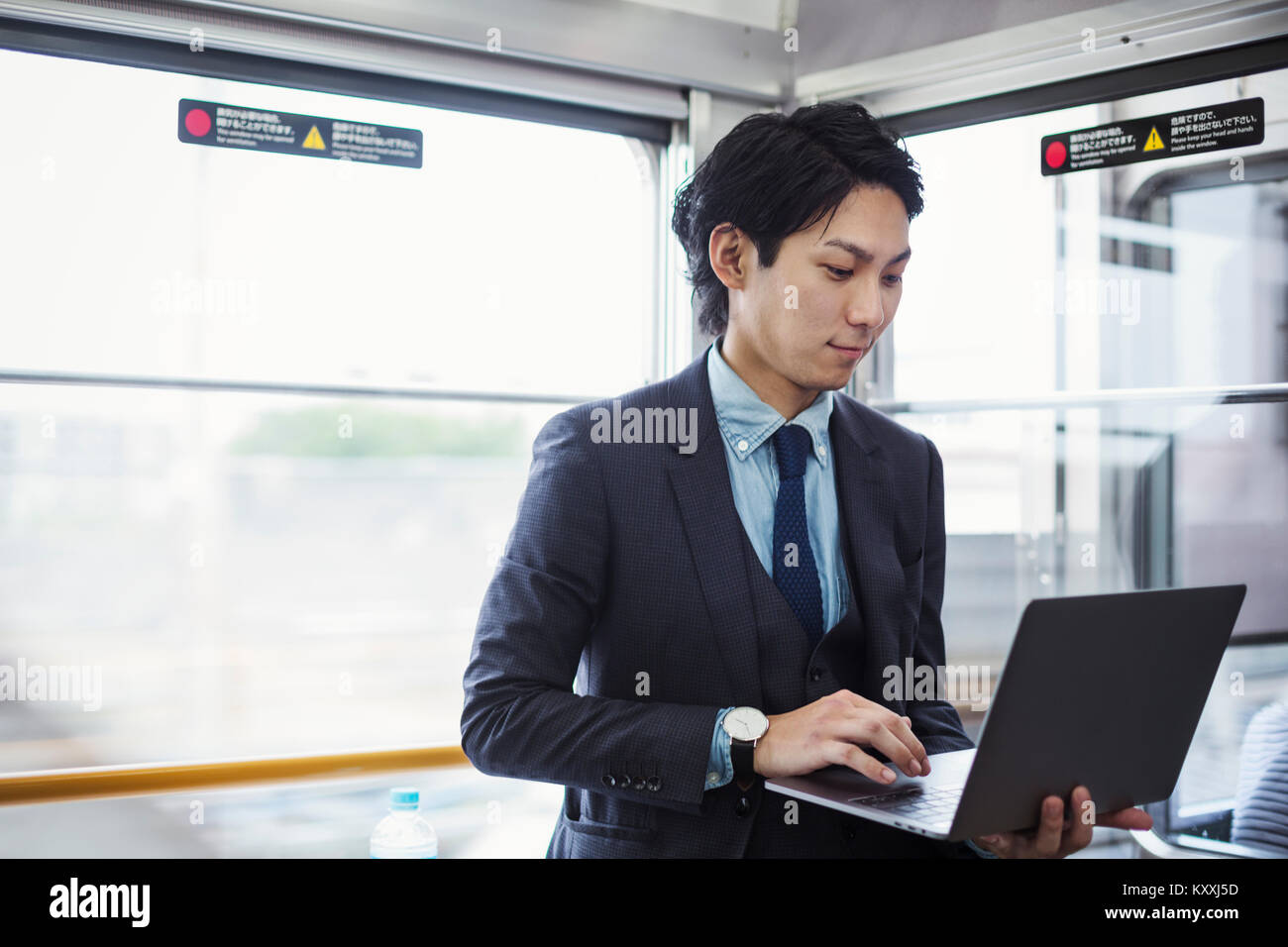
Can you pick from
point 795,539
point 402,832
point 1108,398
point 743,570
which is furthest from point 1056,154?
point 402,832

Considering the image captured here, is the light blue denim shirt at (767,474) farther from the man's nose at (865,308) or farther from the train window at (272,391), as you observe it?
the train window at (272,391)

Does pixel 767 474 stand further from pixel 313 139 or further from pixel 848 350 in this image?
pixel 313 139

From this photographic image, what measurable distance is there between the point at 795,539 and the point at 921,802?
472mm

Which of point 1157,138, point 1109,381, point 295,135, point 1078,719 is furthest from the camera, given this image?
point 1109,381

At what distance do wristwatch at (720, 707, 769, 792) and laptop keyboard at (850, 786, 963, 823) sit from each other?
→ 0.16m

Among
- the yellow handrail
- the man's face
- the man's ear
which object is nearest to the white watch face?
the man's face

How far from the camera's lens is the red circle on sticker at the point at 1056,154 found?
8.33 ft

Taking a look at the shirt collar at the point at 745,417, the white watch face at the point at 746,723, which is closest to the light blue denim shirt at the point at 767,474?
the shirt collar at the point at 745,417

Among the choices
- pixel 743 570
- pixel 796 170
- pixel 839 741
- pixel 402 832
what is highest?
pixel 796 170

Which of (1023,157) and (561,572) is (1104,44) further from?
(561,572)

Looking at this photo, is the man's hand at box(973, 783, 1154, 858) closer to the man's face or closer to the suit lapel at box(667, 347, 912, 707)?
the suit lapel at box(667, 347, 912, 707)

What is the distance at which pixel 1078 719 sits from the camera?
1267mm

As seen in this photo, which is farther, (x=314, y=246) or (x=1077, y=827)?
(x=314, y=246)
